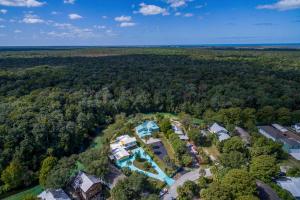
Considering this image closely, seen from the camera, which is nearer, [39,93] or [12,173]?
[12,173]

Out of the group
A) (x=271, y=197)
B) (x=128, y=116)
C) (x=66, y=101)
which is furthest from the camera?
(x=128, y=116)

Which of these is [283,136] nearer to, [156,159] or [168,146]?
[168,146]

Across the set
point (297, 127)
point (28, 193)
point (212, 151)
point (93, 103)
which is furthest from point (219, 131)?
point (28, 193)

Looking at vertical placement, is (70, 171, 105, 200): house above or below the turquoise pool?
above

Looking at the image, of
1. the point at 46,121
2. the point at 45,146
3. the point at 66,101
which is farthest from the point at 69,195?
the point at 66,101

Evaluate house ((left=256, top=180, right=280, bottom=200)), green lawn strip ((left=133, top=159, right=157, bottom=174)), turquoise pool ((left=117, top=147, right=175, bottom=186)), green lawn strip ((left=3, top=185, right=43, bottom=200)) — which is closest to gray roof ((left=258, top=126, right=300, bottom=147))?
house ((left=256, top=180, right=280, bottom=200))

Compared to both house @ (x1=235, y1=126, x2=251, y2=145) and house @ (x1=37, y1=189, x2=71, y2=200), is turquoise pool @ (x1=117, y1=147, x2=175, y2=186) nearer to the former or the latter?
house @ (x1=37, y1=189, x2=71, y2=200)

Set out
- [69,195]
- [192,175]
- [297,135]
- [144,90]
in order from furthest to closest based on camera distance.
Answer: [144,90] < [297,135] < [192,175] < [69,195]

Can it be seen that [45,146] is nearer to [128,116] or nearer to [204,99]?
[128,116]
